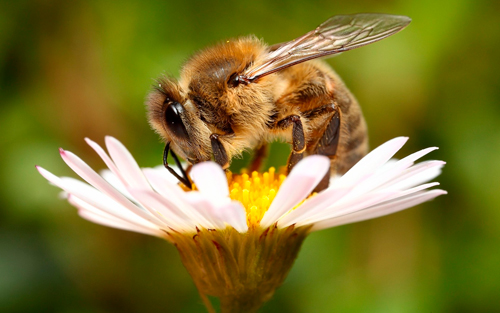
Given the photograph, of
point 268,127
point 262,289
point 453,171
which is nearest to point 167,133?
point 268,127

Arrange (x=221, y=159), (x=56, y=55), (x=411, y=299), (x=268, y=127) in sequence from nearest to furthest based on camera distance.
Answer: (x=221, y=159) < (x=268, y=127) < (x=411, y=299) < (x=56, y=55)

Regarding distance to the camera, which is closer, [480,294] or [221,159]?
[221,159]

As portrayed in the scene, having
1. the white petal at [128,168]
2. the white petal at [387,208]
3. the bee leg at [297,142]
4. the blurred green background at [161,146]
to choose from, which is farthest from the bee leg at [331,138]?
the blurred green background at [161,146]

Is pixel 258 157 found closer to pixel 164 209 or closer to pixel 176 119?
pixel 176 119

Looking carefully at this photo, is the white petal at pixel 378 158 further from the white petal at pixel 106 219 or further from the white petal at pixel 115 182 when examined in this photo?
the white petal at pixel 115 182

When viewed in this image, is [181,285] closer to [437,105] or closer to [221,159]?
[221,159]

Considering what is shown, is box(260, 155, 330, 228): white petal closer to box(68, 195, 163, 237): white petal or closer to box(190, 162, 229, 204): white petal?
box(190, 162, 229, 204): white petal
